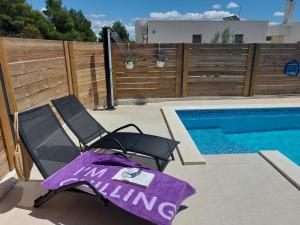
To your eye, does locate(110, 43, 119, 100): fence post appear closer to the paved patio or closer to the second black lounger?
the second black lounger

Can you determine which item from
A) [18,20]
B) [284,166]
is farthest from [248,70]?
[18,20]

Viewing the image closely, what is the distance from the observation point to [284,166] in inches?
125

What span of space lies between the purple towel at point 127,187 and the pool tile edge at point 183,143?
106 cm

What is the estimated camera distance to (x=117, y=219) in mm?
2266

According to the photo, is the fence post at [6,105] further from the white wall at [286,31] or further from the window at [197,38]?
the white wall at [286,31]

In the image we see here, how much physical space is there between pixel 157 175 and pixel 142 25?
84.2ft

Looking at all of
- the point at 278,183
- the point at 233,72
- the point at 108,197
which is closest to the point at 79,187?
the point at 108,197

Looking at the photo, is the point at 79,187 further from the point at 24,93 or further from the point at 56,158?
the point at 24,93

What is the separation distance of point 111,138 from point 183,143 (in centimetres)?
145

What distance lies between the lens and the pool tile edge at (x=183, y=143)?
3.39m

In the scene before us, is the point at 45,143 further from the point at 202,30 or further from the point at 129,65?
the point at 202,30

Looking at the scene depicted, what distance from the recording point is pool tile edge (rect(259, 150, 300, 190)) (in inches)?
113

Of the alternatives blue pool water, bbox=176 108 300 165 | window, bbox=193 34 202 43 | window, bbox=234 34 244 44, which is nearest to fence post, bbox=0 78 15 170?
blue pool water, bbox=176 108 300 165

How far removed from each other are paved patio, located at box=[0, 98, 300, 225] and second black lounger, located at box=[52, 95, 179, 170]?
37 centimetres
